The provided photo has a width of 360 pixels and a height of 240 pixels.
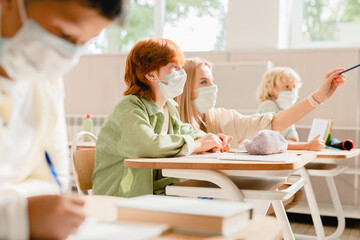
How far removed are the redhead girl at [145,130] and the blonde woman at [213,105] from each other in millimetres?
353

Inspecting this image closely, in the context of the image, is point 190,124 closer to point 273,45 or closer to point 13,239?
point 13,239

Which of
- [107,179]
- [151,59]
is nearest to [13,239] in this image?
[107,179]

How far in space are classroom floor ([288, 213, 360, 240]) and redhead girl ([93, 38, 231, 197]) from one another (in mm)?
1811

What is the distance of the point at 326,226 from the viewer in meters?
3.70

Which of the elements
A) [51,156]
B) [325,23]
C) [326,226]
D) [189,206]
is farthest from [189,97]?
[325,23]

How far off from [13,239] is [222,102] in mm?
3875

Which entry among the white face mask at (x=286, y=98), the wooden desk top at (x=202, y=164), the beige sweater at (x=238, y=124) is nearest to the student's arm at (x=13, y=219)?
the wooden desk top at (x=202, y=164)

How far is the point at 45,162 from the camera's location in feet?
2.72

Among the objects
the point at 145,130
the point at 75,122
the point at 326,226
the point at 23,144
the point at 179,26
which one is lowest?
the point at 326,226

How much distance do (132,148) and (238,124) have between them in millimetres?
1005

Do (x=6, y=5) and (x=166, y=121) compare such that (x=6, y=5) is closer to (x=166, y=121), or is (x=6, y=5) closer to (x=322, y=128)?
(x=166, y=121)

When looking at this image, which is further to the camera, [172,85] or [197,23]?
[197,23]

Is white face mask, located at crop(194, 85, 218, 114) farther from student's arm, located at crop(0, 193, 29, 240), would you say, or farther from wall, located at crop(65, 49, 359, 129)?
wall, located at crop(65, 49, 359, 129)

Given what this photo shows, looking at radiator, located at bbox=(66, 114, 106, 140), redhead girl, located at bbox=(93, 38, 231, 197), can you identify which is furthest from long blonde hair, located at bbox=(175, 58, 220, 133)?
radiator, located at bbox=(66, 114, 106, 140)
